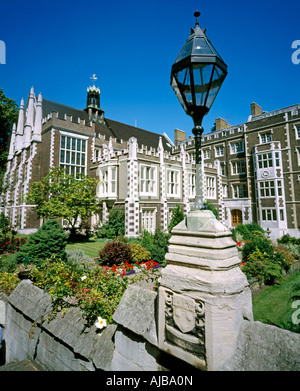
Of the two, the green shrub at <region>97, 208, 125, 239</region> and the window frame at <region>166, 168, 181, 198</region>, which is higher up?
the window frame at <region>166, 168, 181, 198</region>

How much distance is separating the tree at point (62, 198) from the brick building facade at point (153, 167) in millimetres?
1879

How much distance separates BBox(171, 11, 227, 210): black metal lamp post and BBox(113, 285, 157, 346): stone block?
4.10 feet

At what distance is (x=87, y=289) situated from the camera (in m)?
3.84

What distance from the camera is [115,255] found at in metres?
10.8

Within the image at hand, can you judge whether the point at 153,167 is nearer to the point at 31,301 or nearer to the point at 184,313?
the point at 31,301

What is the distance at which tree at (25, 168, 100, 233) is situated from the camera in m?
17.9

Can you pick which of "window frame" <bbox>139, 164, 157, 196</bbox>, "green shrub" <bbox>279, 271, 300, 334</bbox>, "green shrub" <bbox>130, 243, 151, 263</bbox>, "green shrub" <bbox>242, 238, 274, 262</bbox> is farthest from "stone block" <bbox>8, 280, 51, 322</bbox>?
"window frame" <bbox>139, 164, 157, 196</bbox>

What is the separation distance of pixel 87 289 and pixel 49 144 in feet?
72.6

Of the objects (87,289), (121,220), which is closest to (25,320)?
(87,289)

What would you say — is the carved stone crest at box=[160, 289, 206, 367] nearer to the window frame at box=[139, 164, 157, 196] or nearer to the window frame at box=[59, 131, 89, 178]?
the window frame at box=[139, 164, 157, 196]

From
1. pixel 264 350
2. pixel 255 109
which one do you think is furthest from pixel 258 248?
pixel 255 109

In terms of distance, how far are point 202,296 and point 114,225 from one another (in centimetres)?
1815
